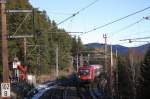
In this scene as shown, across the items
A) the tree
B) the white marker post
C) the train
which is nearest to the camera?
the white marker post

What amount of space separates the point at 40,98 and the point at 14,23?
36.0 m

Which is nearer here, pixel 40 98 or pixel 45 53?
pixel 40 98

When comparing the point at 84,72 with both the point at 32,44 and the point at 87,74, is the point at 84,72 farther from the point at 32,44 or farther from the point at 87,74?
the point at 32,44

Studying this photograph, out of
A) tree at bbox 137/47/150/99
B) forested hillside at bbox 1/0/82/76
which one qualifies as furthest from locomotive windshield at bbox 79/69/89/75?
tree at bbox 137/47/150/99

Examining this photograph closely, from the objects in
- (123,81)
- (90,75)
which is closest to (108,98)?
(123,81)

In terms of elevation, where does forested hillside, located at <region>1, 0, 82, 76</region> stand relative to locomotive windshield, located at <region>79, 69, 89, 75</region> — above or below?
above

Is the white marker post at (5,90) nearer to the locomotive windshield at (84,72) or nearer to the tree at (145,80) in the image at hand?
the tree at (145,80)

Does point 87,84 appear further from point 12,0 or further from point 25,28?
point 12,0

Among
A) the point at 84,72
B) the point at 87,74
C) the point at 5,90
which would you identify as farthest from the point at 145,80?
the point at 84,72

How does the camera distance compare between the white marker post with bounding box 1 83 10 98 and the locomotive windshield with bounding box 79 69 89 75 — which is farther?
the locomotive windshield with bounding box 79 69 89 75

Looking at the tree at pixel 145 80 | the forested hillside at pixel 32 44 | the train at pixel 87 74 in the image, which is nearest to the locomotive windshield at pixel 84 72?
the train at pixel 87 74

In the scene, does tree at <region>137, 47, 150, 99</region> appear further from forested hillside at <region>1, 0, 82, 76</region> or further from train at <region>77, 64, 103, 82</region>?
train at <region>77, 64, 103, 82</region>

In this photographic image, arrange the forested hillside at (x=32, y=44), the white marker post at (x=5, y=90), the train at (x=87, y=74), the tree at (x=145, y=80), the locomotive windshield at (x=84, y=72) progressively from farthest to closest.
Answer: the forested hillside at (x=32, y=44) → the locomotive windshield at (x=84, y=72) → the train at (x=87, y=74) → the tree at (x=145, y=80) → the white marker post at (x=5, y=90)

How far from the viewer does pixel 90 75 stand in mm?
75625
